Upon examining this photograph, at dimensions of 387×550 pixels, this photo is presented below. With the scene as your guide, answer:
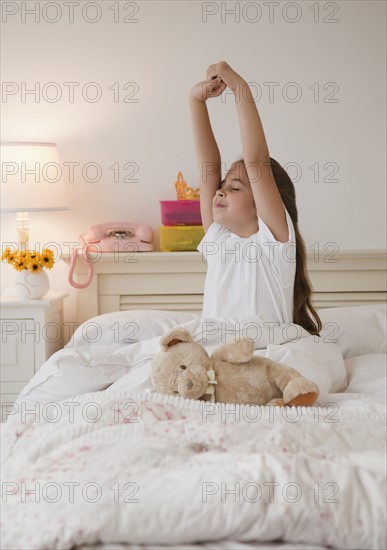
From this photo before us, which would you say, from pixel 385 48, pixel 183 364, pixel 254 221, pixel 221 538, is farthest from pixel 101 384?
pixel 385 48

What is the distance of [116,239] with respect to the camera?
3.11m

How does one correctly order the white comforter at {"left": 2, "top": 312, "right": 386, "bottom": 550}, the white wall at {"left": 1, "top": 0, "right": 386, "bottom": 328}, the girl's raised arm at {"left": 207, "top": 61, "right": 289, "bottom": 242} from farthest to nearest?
the white wall at {"left": 1, "top": 0, "right": 386, "bottom": 328} → the girl's raised arm at {"left": 207, "top": 61, "right": 289, "bottom": 242} → the white comforter at {"left": 2, "top": 312, "right": 386, "bottom": 550}

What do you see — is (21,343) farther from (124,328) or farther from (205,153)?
(205,153)

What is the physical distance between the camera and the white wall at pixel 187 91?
10.5 feet

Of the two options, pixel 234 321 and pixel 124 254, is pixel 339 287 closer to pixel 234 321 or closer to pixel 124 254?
pixel 124 254

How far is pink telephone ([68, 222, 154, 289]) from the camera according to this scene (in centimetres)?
309

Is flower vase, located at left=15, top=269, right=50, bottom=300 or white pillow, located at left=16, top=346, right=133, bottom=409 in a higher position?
flower vase, located at left=15, top=269, right=50, bottom=300

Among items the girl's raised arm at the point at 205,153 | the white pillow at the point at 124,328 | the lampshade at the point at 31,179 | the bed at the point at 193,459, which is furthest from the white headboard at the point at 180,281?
the bed at the point at 193,459

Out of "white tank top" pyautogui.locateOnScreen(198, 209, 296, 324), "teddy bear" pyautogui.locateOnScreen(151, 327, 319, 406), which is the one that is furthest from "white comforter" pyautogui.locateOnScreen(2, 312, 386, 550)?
"white tank top" pyautogui.locateOnScreen(198, 209, 296, 324)

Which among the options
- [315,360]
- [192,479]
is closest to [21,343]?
[315,360]

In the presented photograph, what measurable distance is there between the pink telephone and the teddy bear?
1395 millimetres

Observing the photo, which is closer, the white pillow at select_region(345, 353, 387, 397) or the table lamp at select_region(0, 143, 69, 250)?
the white pillow at select_region(345, 353, 387, 397)

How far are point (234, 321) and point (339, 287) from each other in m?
1.13

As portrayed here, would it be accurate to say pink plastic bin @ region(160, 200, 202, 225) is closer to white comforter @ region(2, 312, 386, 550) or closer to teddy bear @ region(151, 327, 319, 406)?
teddy bear @ region(151, 327, 319, 406)
